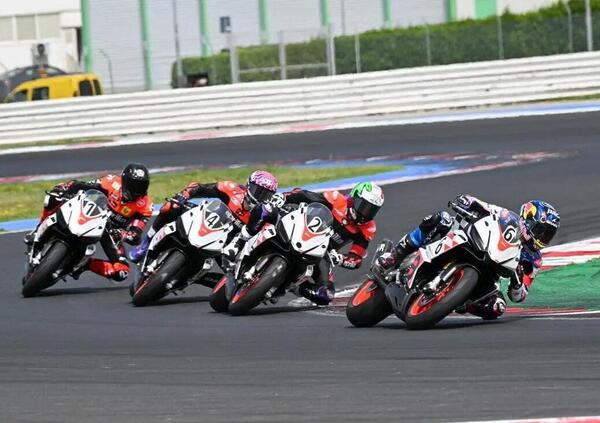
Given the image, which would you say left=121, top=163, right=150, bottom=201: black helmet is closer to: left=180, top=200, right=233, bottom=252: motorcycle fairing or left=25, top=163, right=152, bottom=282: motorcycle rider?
left=25, top=163, right=152, bottom=282: motorcycle rider

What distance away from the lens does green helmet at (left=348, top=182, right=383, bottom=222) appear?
40.3 ft

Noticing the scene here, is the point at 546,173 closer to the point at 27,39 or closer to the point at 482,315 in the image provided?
the point at 482,315

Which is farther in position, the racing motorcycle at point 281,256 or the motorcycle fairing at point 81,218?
the motorcycle fairing at point 81,218

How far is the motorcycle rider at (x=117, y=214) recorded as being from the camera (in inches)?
568

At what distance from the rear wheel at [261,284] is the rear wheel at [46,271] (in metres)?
2.69

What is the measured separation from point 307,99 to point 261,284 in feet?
62.9

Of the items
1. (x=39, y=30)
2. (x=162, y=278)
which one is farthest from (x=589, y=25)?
(x=39, y=30)

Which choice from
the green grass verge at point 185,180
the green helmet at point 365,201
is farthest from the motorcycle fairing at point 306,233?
the green grass verge at point 185,180

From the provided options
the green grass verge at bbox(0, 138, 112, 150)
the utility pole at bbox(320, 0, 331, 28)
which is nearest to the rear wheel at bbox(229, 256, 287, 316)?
the green grass verge at bbox(0, 138, 112, 150)

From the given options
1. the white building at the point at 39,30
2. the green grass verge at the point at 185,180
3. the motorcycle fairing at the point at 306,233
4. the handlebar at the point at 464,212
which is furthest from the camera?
the white building at the point at 39,30

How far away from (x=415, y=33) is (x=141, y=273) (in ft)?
86.1

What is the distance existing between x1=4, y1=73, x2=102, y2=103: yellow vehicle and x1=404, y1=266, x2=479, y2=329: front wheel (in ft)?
95.6

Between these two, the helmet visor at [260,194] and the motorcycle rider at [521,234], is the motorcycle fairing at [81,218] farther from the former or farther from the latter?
the motorcycle rider at [521,234]

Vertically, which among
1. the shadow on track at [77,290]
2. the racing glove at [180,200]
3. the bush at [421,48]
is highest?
the bush at [421,48]
